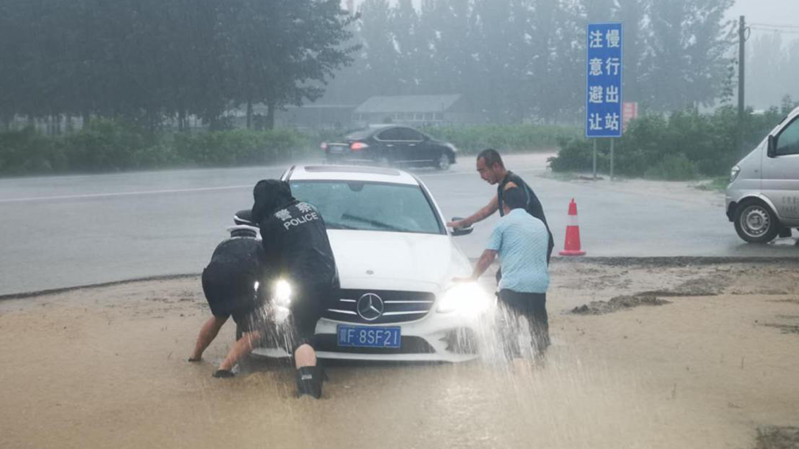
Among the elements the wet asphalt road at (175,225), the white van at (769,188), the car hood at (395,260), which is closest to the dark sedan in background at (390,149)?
the wet asphalt road at (175,225)

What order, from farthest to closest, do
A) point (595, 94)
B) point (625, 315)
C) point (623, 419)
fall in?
point (595, 94) → point (625, 315) → point (623, 419)

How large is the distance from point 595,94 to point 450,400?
78.0ft

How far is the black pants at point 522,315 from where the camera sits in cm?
762

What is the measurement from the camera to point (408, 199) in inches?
376

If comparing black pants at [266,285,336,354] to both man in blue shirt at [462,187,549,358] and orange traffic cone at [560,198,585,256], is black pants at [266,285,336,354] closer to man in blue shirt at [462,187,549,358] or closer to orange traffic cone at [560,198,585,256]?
man in blue shirt at [462,187,549,358]

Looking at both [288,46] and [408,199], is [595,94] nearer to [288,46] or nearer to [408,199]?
[408,199]

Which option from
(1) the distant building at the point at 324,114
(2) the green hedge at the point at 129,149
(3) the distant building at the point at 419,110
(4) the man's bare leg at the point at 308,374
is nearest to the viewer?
(4) the man's bare leg at the point at 308,374

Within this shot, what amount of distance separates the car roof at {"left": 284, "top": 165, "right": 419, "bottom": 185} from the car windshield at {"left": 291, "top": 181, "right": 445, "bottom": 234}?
0.06 m

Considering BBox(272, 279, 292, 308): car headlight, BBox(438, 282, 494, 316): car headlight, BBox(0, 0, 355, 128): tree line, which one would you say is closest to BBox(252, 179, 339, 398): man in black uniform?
BBox(272, 279, 292, 308): car headlight

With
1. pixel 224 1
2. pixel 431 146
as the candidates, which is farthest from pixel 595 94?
pixel 224 1

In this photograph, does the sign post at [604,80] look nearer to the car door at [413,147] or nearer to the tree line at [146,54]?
the car door at [413,147]

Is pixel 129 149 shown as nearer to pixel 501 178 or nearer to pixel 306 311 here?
pixel 501 178

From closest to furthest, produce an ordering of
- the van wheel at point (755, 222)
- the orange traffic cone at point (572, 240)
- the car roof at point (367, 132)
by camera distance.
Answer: the orange traffic cone at point (572, 240), the van wheel at point (755, 222), the car roof at point (367, 132)

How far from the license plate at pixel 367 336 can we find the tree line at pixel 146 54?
54063mm
